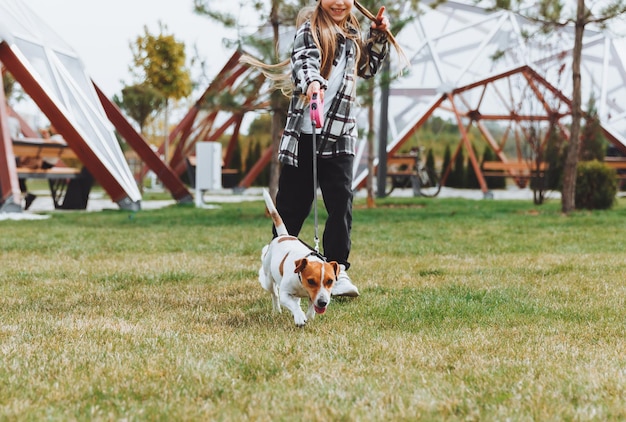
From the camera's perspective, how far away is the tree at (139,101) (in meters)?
25.9

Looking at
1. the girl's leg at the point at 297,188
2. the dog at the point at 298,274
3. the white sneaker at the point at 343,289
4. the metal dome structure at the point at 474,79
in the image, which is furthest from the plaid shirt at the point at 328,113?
the metal dome structure at the point at 474,79

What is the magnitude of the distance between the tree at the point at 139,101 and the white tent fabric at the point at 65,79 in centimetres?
1215

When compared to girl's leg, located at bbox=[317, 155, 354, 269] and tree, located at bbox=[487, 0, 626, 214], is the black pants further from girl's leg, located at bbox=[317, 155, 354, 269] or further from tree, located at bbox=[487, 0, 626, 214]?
tree, located at bbox=[487, 0, 626, 214]

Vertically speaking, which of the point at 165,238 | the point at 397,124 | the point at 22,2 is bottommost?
the point at 165,238

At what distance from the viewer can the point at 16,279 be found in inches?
218

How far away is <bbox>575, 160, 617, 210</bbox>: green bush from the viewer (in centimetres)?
1464

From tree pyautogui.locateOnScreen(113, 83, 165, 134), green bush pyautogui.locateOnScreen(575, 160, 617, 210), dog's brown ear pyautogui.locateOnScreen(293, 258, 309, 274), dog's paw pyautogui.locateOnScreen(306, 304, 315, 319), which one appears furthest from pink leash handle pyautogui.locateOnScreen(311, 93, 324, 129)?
tree pyautogui.locateOnScreen(113, 83, 165, 134)

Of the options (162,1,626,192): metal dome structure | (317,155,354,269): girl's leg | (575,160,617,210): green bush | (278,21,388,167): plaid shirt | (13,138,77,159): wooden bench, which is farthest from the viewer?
(162,1,626,192): metal dome structure

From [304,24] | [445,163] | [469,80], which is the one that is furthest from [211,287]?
[445,163]

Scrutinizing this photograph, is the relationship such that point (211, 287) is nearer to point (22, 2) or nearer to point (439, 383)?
point (439, 383)

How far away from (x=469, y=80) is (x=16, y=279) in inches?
655

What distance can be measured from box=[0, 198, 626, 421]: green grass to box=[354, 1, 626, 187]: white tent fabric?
537 inches

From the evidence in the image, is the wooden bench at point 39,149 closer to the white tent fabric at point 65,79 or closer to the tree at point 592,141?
the white tent fabric at point 65,79

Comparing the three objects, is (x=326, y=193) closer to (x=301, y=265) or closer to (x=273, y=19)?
(x=301, y=265)
